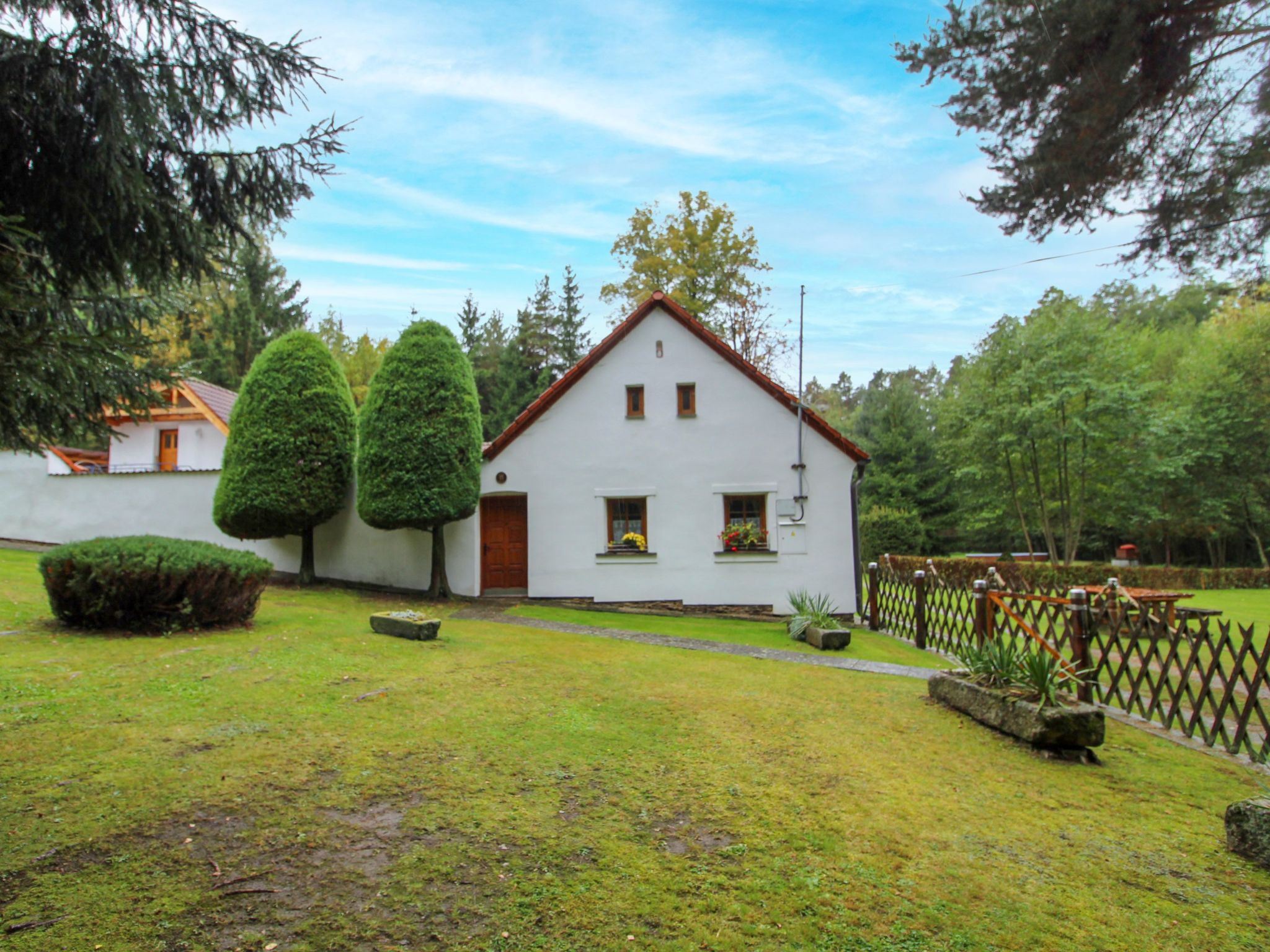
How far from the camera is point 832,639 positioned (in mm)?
11836

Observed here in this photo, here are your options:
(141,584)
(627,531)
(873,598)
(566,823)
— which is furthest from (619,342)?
(566,823)

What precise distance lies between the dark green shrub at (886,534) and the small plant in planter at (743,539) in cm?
1313

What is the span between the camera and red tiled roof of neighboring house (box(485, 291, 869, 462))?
613 inches

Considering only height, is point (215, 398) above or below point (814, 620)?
above

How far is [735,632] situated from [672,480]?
377 centimetres

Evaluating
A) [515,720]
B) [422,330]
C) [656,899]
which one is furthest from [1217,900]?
[422,330]

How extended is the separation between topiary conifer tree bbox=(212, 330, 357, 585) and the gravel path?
435 centimetres

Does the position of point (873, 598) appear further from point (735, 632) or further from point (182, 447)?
point (182, 447)

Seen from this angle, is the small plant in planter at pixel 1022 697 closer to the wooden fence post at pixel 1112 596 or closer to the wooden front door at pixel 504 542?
the wooden fence post at pixel 1112 596

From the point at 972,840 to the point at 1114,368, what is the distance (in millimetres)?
29599

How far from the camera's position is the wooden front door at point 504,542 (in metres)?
16.6

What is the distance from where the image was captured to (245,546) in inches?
698

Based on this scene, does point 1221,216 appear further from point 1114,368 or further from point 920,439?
point 920,439

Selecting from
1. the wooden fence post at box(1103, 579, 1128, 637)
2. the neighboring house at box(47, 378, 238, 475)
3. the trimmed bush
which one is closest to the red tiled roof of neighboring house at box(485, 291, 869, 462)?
the wooden fence post at box(1103, 579, 1128, 637)
